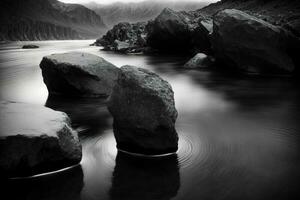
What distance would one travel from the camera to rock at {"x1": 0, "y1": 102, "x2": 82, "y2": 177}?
520cm

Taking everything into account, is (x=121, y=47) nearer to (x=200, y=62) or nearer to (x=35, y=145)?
(x=200, y=62)

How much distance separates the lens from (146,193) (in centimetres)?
496

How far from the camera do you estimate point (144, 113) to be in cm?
618

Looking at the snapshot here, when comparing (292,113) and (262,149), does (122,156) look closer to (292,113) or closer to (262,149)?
(262,149)

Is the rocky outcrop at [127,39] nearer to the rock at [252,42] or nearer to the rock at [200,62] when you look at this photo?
the rock at [200,62]

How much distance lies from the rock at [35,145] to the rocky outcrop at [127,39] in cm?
2886

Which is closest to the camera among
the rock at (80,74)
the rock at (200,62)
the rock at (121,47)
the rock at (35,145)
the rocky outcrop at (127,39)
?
the rock at (35,145)

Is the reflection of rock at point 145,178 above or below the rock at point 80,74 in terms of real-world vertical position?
below

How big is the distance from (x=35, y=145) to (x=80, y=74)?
237 inches

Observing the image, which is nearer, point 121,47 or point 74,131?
point 74,131

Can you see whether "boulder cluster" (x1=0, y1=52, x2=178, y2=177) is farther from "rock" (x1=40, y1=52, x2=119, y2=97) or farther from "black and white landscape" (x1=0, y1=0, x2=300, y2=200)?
"rock" (x1=40, y1=52, x2=119, y2=97)

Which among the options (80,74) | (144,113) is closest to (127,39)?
(80,74)

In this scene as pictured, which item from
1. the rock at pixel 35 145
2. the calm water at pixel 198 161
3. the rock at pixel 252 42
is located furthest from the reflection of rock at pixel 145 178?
the rock at pixel 252 42

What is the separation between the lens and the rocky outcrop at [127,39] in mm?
36119
